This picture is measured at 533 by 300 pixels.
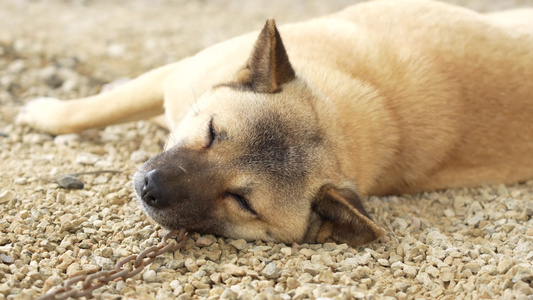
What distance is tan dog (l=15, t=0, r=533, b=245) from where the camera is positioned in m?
3.50

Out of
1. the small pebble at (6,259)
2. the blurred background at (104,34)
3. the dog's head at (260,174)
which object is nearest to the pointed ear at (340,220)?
the dog's head at (260,174)

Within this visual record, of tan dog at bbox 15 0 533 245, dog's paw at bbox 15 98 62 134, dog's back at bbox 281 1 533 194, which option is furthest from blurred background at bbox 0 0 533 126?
dog's back at bbox 281 1 533 194

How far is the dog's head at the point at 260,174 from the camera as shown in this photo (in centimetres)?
341

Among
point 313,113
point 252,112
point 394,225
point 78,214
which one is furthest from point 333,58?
point 78,214

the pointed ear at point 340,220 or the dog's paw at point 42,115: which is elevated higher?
the dog's paw at point 42,115

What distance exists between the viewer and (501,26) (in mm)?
4883

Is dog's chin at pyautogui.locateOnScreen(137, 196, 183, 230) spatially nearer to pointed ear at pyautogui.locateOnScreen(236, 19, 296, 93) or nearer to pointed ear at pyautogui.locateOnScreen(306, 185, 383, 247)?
pointed ear at pyautogui.locateOnScreen(306, 185, 383, 247)

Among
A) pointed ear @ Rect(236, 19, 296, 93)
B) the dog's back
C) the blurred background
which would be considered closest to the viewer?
pointed ear @ Rect(236, 19, 296, 93)

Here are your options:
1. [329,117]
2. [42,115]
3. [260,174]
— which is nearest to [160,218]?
[260,174]

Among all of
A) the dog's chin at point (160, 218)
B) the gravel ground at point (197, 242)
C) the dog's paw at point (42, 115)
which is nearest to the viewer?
the gravel ground at point (197, 242)

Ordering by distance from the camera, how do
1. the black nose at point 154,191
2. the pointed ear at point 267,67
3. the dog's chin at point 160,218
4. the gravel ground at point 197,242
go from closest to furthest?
1. the gravel ground at point 197,242
2. the black nose at point 154,191
3. the dog's chin at point 160,218
4. the pointed ear at point 267,67

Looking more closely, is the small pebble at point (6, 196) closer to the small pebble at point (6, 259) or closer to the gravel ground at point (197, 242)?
the gravel ground at point (197, 242)

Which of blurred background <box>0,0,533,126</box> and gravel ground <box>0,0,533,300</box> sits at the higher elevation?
blurred background <box>0,0,533,126</box>

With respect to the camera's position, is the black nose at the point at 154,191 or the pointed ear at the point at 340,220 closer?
the black nose at the point at 154,191
